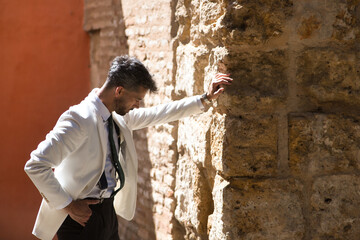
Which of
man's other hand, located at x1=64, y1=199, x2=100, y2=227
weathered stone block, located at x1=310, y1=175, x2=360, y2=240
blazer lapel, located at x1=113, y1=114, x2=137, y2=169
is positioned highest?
blazer lapel, located at x1=113, y1=114, x2=137, y2=169

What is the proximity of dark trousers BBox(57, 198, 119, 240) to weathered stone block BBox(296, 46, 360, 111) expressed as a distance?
145 centimetres

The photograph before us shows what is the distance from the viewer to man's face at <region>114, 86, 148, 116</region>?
11.2 feet

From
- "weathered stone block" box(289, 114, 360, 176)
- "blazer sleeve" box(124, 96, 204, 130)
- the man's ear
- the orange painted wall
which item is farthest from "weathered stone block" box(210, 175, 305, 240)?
the orange painted wall

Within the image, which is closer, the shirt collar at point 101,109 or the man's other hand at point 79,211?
the man's other hand at point 79,211

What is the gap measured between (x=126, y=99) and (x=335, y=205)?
4.46 feet

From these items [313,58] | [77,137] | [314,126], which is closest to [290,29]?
[313,58]

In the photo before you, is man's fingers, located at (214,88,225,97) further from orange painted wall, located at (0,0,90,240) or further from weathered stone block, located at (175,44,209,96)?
orange painted wall, located at (0,0,90,240)

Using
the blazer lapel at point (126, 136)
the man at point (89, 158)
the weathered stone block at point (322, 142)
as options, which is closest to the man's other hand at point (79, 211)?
the man at point (89, 158)

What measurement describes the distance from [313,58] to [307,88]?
144 mm

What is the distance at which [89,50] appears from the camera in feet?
23.6

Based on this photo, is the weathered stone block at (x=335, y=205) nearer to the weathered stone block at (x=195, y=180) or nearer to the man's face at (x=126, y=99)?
the weathered stone block at (x=195, y=180)

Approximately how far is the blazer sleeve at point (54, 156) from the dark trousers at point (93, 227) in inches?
8.9

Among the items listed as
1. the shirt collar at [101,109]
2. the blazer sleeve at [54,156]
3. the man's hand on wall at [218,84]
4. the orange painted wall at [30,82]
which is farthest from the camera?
the orange painted wall at [30,82]

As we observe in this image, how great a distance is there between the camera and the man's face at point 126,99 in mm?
3424
